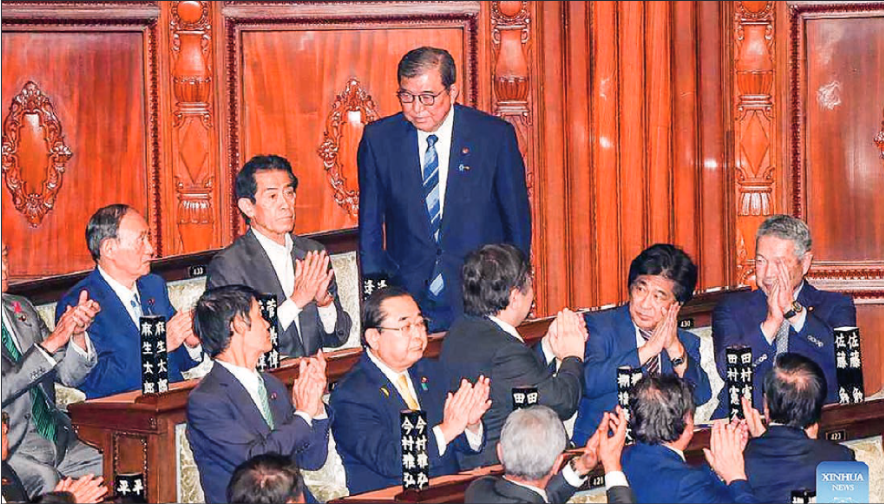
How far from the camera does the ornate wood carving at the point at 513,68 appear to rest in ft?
22.7

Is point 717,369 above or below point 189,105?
below

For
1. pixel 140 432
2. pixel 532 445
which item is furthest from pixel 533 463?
pixel 140 432

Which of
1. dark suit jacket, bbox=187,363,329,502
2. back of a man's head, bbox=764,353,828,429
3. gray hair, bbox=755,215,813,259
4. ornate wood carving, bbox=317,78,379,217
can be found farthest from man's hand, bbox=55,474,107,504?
ornate wood carving, bbox=317,78,379,217

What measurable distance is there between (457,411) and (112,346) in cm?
121

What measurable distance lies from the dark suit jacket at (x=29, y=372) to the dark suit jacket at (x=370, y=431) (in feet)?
2.80

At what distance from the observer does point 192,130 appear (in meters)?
6.94

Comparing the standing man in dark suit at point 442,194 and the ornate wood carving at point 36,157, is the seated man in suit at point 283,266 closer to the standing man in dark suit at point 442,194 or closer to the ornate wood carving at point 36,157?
the standing man in dark suit at point 442,194

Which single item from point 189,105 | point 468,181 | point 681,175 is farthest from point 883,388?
point 189,105

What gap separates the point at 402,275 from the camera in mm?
5785

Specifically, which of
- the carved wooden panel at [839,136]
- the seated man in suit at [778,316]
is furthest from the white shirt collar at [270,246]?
the carved wooden panel at [839,136]

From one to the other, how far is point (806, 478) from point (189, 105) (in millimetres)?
3421

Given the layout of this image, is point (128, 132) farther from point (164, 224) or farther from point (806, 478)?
point (806, 478)

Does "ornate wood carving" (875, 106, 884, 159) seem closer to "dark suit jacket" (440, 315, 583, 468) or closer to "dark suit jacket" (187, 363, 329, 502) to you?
→ "dark suit jacket" (440, 315, 583, 468)

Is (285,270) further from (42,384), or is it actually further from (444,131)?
(42,384)
